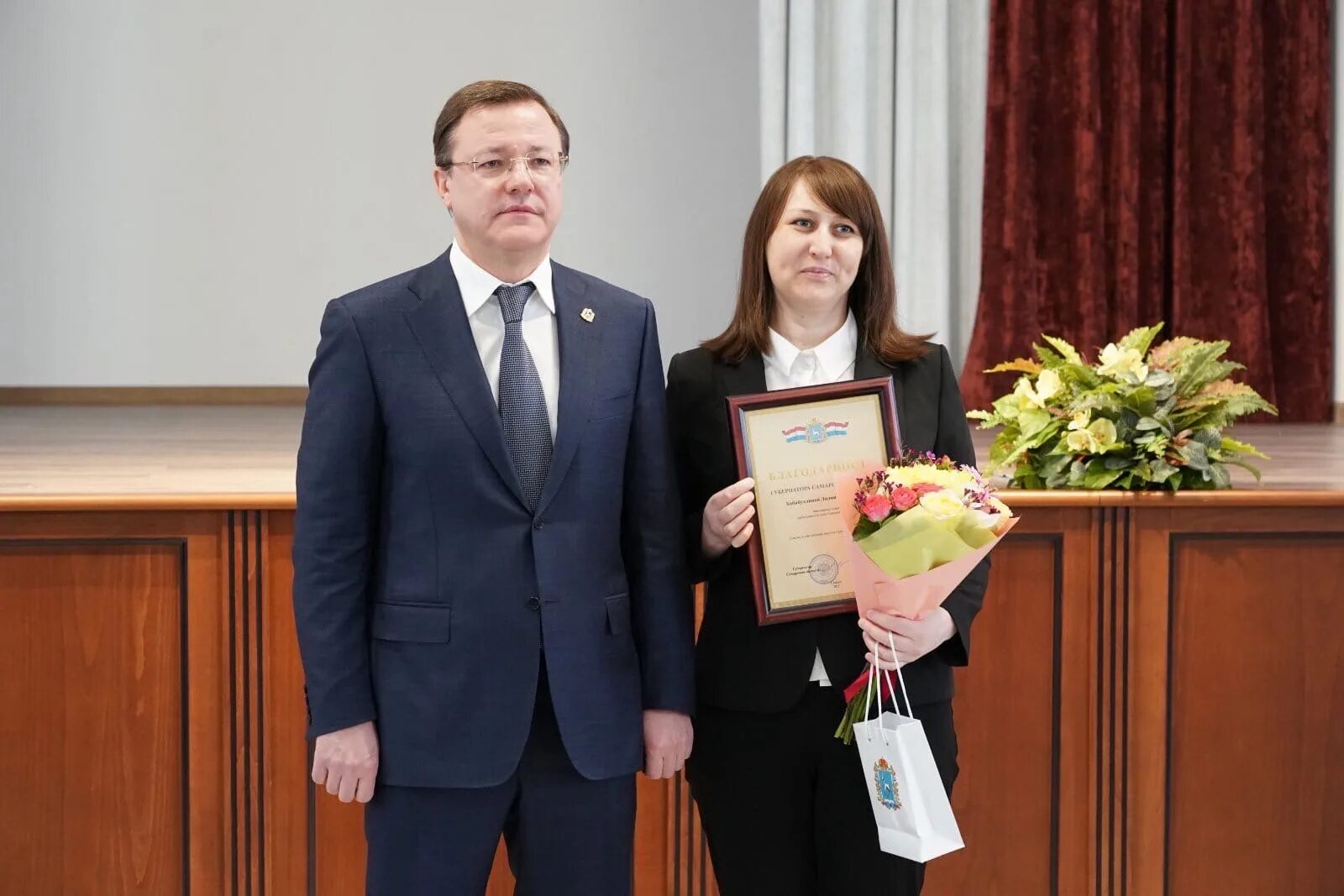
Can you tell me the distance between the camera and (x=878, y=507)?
164 centimetres

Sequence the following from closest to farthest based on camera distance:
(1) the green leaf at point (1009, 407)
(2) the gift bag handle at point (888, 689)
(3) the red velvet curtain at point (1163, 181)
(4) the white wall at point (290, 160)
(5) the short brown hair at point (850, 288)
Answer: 1. (2) the gift bag handle at point (888, 689)
2. (5) the short brown hair at point (850, 288)
3. (1) the green leaf at point (1009, 407)
4. (3) the red velvet curtain at point (1163, 181)
5. (4) the white wall at point (290, 160)

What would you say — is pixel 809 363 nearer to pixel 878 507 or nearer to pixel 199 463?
pixel 878 507

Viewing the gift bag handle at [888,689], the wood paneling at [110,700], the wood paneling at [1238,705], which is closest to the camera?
the gift bag handle at [888,689]

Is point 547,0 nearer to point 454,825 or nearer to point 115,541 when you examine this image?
point 115,541

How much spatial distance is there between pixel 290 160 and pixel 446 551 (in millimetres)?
5974

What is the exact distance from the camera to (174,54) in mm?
7066

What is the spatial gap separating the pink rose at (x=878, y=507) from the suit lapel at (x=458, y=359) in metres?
0.42

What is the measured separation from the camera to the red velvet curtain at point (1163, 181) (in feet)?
20.1

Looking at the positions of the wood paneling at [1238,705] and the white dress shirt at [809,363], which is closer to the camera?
the white dress shirt at [809,363]

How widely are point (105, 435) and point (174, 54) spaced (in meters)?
3.01

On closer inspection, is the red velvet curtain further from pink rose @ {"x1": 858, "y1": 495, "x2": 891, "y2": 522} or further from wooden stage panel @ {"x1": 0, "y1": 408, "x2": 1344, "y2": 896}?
pink rose @ {"x1": 858, "y1": 495, "x2": 891, "y2": 522}

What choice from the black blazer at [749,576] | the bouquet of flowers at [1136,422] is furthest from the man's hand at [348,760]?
the bouquet of flowers at [1136,422]

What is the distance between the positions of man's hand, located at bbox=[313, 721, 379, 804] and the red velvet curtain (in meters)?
4.79

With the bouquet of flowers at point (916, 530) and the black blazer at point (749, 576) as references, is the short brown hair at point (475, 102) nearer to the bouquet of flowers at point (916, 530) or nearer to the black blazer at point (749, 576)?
the black blazer at point (749, 576)
